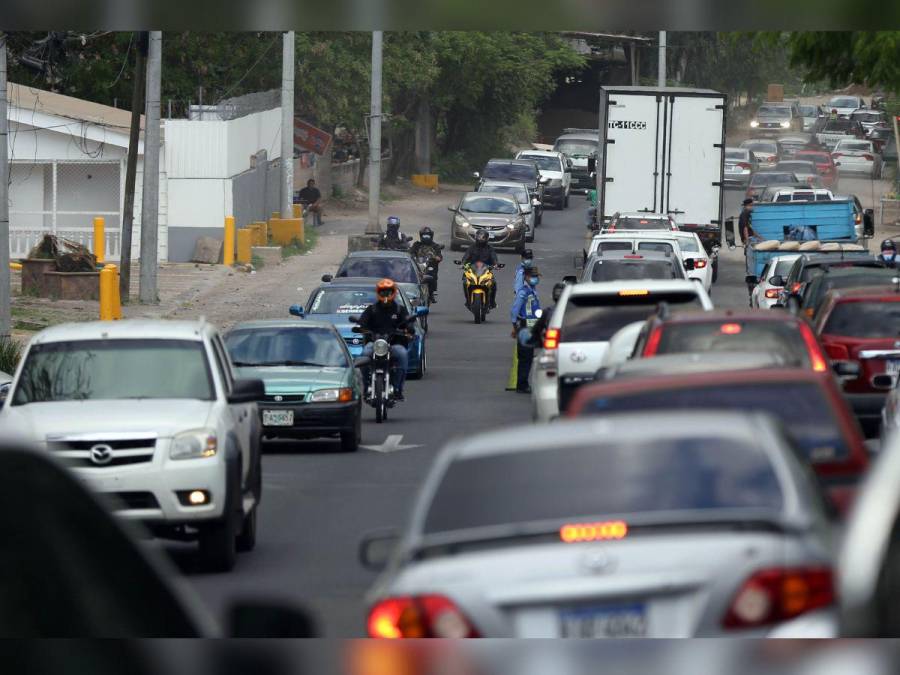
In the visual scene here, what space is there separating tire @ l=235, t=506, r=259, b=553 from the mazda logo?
132 cm

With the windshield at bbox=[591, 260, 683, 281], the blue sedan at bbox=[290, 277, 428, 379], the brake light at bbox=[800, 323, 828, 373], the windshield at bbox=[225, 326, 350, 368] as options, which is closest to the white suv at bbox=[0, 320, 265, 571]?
the brake light at bbox=[800, 323, 828, 373]

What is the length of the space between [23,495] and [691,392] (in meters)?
3.17

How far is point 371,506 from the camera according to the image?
10.7 metres

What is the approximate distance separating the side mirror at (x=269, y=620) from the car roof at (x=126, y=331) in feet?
16.3

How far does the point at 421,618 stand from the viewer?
539 cm

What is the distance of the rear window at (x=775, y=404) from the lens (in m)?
7.10

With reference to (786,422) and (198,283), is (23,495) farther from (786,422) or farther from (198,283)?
(198,283)

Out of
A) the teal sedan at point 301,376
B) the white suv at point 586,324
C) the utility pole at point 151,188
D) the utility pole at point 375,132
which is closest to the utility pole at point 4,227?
the utility pole at point 151,188

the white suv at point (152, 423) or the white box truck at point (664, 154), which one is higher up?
the white box truck at point (664, 154)

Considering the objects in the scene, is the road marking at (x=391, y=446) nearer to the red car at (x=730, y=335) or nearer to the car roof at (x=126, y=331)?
the red car at (x=730, y=335)

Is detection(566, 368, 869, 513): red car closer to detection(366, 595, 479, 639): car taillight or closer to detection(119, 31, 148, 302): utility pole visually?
detection(366, 595, 479, 639): car taillight

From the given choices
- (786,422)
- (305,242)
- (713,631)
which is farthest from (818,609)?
(305,242)

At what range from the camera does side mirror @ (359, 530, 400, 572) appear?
599cm

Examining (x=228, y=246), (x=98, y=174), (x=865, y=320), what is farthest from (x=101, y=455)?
(x=98, y=174)
